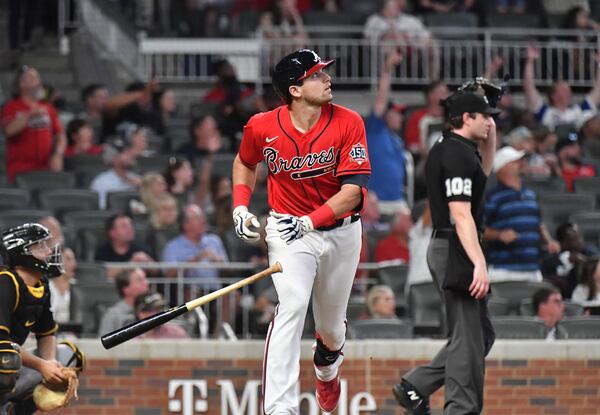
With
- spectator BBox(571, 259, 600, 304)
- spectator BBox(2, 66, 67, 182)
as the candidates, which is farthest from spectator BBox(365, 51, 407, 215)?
spectator BBox(2, 66, 67, 182)

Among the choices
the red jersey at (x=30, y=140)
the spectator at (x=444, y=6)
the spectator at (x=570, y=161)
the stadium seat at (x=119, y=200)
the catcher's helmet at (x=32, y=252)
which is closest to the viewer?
the catcher's helmet at (x=32, y=252)

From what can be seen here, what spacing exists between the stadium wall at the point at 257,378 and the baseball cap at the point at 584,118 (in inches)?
291

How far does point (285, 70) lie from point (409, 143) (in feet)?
27.9

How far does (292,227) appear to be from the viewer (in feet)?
28.8

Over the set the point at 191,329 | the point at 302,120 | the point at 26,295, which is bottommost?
the point at 191,329

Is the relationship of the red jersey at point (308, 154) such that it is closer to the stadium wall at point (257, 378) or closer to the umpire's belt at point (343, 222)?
the umpire's belt at point (343, 222)

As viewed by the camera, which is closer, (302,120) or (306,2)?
(302,120)

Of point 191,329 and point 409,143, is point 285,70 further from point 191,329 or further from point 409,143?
point 409,143

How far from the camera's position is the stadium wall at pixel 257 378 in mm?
10906

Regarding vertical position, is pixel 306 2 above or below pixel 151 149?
above

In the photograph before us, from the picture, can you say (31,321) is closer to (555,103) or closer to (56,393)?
(56,393)

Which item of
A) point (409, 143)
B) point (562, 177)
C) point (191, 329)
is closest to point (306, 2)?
point (409, 143)

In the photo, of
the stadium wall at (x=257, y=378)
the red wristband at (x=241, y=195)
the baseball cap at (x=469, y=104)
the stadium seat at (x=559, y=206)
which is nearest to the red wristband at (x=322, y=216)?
the red wristband at (x=241, y=195)

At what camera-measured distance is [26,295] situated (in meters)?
9.56
